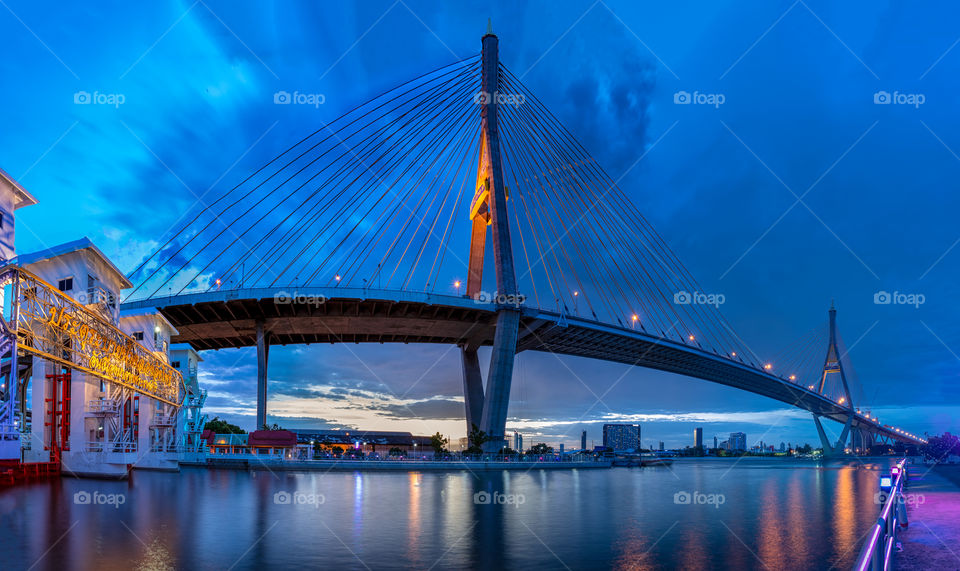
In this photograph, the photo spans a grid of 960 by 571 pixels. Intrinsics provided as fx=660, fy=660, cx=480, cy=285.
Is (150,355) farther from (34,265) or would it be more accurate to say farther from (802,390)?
(802,390)

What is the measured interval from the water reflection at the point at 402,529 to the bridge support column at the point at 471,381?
36506mm

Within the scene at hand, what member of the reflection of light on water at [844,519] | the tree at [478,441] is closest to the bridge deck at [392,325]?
the tree at [478,441]

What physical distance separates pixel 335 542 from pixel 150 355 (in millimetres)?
31703

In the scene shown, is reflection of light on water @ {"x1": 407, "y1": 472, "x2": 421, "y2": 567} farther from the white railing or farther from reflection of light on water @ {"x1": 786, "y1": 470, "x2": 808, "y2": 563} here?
the white railing

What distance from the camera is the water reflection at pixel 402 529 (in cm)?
1484

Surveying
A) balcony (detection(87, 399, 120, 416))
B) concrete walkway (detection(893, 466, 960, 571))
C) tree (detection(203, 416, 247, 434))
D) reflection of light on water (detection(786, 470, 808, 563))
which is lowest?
tree (detection(203, 416, 247, 434))

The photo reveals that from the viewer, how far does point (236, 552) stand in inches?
591

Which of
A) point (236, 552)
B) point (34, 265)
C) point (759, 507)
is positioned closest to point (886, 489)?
point (236, 552)

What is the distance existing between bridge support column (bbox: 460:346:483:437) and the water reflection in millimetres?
36506

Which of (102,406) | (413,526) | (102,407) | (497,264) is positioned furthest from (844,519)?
(102,407)

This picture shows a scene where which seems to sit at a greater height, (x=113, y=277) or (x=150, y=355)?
(x=113, y=277)

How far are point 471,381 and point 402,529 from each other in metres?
52.1

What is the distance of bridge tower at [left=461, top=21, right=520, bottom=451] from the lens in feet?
187

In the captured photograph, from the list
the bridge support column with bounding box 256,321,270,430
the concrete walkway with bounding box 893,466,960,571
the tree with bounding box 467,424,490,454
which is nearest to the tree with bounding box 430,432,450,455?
the tree with bounding box 467,424,490,454
